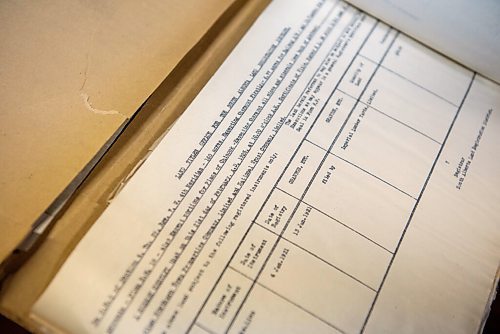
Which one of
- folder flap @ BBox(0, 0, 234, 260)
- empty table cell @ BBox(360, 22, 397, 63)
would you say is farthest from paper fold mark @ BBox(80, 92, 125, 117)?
empty table cell @ BBox(360, 22, 397, 63)

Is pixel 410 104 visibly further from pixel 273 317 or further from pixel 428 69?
pixel 273 317

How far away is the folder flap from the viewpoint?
1.23 ft

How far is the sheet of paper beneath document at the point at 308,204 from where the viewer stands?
0.35 meters

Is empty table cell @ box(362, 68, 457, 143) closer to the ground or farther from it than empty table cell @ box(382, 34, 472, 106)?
closer to the ground

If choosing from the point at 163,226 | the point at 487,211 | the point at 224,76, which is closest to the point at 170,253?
the point at 163,226

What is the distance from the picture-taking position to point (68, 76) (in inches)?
16.6

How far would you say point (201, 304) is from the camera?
1.15 ft

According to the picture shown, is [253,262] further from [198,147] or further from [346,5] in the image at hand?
[346,5]

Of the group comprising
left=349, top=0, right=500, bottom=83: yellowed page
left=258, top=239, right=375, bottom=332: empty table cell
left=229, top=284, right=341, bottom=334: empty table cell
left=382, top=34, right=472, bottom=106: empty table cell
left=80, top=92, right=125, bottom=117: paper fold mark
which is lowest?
left=229, top=284, right=341, bottom=334: empty table cell

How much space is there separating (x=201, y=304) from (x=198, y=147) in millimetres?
130

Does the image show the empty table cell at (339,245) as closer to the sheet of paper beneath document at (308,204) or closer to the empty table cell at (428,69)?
the sheet of paper beneath document at (308,204)

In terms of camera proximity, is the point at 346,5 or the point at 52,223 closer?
the point at 52,223

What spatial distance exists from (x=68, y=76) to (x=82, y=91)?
20 mm

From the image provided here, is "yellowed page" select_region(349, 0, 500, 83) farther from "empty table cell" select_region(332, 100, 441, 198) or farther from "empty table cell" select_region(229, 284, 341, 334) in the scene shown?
"empty table cell" select_region(229, 284, 341, 334)
